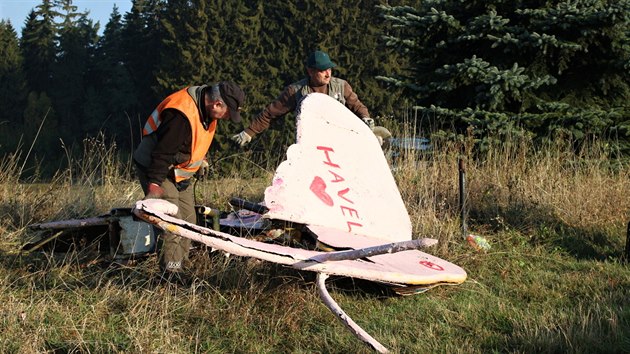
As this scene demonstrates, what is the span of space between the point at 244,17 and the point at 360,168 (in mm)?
37377

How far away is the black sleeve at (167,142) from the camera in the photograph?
488cm

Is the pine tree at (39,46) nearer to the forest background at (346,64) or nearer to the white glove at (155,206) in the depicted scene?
the forest background at (346,64)

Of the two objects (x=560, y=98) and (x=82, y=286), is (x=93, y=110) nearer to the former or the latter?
(x=560, y=98)

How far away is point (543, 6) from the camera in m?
9.20

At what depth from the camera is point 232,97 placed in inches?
203

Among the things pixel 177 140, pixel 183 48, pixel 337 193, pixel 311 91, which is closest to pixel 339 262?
pixel 337 193

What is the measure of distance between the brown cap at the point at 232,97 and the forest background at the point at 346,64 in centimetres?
152

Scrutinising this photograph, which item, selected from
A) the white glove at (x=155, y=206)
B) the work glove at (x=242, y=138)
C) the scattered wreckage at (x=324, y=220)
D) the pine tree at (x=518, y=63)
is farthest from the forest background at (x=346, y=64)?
the white glove at (x=155, y=206)

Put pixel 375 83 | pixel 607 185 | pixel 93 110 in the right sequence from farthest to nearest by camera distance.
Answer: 1. pixel 93 110
2. pixel 375 83
3. pixel 607 185

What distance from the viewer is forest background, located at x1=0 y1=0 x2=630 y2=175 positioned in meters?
9.09

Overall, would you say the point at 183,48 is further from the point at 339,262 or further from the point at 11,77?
the point at 339,262

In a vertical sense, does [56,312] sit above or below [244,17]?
below

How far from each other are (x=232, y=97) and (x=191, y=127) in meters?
0.40

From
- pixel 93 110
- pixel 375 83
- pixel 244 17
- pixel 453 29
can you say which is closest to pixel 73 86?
pixel 93 110
